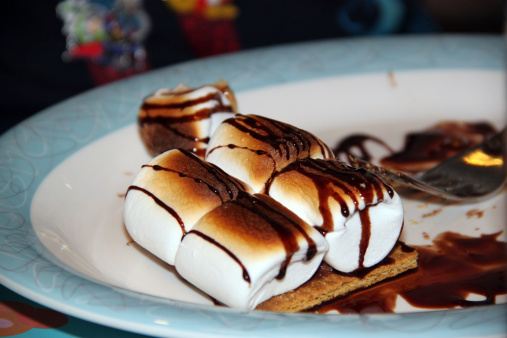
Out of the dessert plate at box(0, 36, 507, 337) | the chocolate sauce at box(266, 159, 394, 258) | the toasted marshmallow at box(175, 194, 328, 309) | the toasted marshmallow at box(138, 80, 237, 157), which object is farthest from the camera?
the toasted marshmallow at box(138, 80, 237, 157)

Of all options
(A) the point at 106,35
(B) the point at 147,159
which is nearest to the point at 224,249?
(B) the point at 147,159

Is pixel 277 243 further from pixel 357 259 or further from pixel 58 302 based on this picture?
pixel 58 302

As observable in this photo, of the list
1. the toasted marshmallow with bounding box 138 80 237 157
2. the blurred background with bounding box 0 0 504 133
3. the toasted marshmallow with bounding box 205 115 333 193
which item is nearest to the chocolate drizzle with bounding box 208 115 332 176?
the toasted marshmallow with bounding box 205 115 333 193

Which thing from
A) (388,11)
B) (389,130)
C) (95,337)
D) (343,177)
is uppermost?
(388,11)

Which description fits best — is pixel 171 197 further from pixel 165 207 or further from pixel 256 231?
pixel 256 231

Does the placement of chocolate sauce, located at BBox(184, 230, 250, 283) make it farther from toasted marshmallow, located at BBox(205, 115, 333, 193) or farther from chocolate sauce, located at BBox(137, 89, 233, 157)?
chocolate sauce, located at BBox(137, 89, 233, 157)

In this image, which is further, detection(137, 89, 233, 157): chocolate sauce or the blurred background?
the blurred background

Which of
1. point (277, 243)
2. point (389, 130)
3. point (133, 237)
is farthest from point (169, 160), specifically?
point (389, 130)
